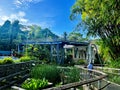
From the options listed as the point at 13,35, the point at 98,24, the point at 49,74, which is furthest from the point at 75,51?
→ the point at 13,35

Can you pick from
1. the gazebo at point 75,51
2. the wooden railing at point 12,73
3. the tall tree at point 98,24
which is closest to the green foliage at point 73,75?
the wooden railing at point 12,73

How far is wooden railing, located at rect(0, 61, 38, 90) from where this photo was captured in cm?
1166

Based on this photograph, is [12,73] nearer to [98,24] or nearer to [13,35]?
[98,24]

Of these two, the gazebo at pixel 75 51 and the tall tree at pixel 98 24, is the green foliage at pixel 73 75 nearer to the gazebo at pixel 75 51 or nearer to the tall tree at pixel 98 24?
the tall tree at pixel 98 24

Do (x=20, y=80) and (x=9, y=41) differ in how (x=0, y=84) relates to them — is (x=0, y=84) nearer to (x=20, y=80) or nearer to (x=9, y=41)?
(x=20, y=80)

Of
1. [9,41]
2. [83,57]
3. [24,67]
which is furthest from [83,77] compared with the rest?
[9,41]

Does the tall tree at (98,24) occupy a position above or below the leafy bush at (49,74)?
above

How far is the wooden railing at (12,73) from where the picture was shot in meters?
11.7

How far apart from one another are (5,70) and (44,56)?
21.3 metres

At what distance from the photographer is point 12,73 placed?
13180mm

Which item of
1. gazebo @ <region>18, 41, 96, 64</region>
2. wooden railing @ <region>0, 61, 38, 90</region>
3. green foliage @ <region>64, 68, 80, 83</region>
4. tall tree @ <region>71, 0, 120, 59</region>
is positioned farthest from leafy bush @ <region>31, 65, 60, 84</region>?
gazebo @ <region>18, 41, 96, 64</region>

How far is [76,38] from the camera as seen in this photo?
33.9 metres

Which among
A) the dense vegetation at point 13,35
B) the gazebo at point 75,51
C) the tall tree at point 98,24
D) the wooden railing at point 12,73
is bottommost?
the wooden railing at point 12,73

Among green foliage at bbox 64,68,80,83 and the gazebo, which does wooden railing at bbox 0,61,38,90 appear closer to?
green foliage at bbox 64,68,80,83
